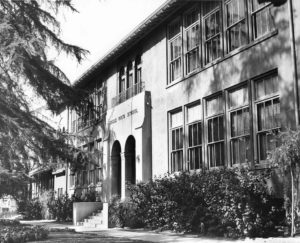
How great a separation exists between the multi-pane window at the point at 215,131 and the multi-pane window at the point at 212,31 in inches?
61.7

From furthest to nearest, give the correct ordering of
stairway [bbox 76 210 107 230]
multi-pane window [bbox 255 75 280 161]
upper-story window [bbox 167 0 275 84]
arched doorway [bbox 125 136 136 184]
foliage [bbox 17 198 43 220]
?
1. foliage [bbox 17 198 43 220]
2. arched doorway [bbox 125 136 136 184]
3. stairway [bbox 76 210 107 230]
4. upper-story window [bbox 167 0 275 84]
5. multi-pane window [bbox 255 75 280 161]

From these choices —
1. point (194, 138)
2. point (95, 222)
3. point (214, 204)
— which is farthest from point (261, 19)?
point (95, 222)

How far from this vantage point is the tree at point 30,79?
1408 cm

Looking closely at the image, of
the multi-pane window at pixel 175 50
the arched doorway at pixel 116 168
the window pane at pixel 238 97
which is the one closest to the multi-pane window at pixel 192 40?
the multi-pane window at pixel 175 50

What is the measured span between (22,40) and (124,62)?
10.4 m

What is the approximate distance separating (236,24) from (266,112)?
3.27m

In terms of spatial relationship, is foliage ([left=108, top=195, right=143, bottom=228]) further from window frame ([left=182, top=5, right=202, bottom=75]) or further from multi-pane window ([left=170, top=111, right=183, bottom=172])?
window frame ([left=182, top=5, right=202, bottom=75])

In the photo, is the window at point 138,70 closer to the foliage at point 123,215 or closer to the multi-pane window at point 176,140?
the multi-pane window at point 176,140

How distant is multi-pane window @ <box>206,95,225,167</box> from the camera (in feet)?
51.2

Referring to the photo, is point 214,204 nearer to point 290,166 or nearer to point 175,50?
point 290,166

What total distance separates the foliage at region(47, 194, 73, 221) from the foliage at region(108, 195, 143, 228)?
7.23 metres

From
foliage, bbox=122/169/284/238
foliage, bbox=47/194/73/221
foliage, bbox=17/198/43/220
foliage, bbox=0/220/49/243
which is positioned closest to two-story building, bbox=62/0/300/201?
foliage, bbox=122/169/284/238

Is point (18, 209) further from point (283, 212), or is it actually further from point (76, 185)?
point (283, 212)

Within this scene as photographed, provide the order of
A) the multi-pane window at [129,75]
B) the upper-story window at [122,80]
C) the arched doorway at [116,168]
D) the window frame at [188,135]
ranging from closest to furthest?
the window frame at [188,135] → the multi-pane window at [129,75] → the arched doorway at [116,168] → the upper-story window at [122,80]
